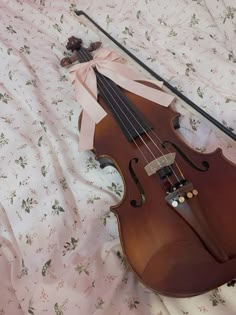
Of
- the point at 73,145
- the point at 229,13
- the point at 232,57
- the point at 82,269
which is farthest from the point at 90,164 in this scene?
the point at 229,13

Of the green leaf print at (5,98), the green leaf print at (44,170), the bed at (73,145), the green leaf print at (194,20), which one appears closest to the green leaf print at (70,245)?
the bed at (73,145)

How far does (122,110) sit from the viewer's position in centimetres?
95

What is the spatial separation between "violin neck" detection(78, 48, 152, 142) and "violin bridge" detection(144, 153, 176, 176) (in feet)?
0.36

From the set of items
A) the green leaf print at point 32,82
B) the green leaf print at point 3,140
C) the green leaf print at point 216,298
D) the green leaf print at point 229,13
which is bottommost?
the green leaf print at point 3,140

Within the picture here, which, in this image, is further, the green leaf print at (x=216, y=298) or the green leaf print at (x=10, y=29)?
A: the green leaf print at (x=10, y=29)

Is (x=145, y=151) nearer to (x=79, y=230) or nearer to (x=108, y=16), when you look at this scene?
(x=79, y=230)

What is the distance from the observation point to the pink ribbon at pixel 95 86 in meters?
0.98

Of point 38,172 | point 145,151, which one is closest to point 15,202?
point 38,172

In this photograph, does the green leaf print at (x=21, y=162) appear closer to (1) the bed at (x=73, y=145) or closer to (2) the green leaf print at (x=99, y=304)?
(1) the bed at (x=73, y=145)

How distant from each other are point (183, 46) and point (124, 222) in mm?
656

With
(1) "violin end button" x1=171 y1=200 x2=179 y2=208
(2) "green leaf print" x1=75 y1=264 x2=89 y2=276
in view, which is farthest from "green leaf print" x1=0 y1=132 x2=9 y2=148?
(1) "violin end button" x1=171 y1=200 x2=179 y2=208

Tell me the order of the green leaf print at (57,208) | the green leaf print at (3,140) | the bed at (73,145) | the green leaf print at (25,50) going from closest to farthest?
the bed at (73,145)
the green leaf print at (57,208)
the green leaf print at (3,140)
the green leaf print at (25,50)

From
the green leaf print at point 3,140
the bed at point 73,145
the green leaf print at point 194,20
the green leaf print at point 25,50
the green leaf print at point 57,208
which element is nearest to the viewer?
the bed at point 73,145

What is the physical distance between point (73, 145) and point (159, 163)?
12.8 inches
